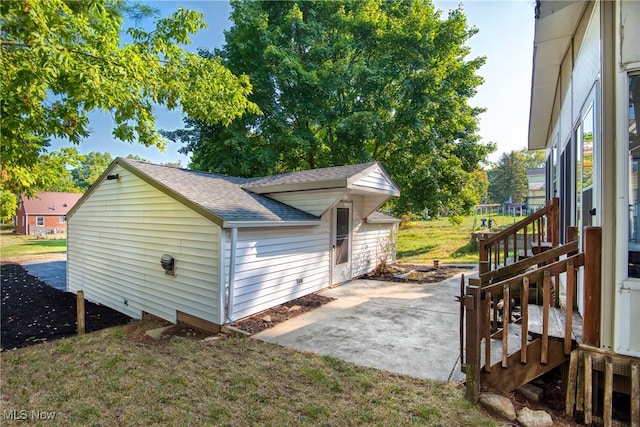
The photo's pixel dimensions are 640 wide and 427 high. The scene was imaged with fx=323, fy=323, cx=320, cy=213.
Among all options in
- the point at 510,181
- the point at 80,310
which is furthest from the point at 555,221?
the point at 510,181

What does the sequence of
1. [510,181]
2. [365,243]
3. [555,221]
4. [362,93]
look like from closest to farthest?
1. [555,221]
2. [365,243]
3. [362,93]
4. [510,181]

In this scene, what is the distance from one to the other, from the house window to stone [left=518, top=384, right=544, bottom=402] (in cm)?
141

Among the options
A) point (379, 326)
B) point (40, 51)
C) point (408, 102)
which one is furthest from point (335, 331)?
point (408, 102)

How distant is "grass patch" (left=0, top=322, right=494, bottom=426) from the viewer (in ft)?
9.24

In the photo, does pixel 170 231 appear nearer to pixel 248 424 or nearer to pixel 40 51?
pixel 40 51

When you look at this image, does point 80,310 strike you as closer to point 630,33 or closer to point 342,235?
point 342,235

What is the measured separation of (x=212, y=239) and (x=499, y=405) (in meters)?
4.38

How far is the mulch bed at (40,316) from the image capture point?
5.90 metres

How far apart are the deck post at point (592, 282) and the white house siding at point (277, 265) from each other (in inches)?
178

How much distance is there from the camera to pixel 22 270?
13.1m

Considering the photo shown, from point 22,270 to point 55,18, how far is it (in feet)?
45.9

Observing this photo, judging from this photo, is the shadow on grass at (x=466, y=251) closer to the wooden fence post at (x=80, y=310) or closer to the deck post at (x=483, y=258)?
the deck post at (x=483, y=258)

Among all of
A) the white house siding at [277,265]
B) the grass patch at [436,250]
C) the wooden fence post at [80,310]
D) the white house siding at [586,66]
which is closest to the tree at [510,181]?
the grass patch at [436,250]

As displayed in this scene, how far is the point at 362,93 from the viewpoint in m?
13.2
